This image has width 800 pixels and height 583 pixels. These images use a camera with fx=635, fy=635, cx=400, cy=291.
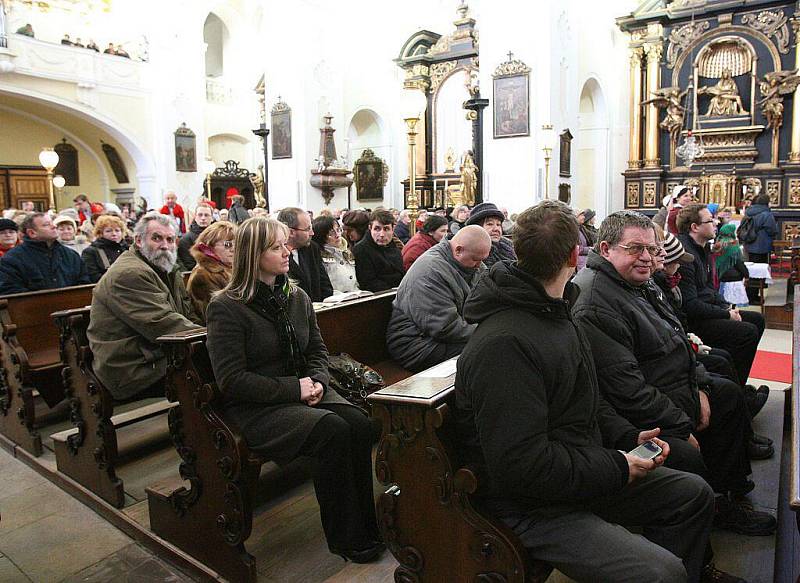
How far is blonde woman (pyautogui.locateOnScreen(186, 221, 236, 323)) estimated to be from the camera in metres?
3.54

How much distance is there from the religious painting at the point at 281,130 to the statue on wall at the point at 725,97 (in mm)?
9388

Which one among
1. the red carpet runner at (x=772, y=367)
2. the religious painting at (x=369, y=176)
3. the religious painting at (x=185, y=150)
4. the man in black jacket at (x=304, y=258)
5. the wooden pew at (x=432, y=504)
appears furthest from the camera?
the religious painting at (x=369, y=176)

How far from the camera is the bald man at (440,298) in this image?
11.9 ft

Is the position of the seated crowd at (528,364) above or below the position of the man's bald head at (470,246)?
below

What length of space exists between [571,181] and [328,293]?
9.37 metres

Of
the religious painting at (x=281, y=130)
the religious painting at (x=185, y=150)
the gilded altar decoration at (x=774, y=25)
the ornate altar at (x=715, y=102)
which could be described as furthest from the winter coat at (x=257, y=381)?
the religious painting at (x=185, y=150)

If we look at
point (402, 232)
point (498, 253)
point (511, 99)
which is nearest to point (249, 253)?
point (498, 253)

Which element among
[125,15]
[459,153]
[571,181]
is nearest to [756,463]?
[571,181]

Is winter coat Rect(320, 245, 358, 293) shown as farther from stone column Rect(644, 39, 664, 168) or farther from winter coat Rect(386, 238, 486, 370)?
stone column Rect(644, 39, 664, 168)

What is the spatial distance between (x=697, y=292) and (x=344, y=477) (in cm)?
304

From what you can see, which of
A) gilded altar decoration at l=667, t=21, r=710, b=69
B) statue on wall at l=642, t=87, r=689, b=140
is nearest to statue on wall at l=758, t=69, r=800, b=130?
statue on wall at l=642, t=87, r=689, b=140

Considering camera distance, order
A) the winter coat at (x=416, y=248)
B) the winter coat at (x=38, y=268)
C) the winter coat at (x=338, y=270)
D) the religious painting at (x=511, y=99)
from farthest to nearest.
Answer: the religious painting at (x=511, y=99) → the winter coat at (x=416, y=248) → the winter coat at (x=338, y=270) → the winter coat at (x=38, y=268)

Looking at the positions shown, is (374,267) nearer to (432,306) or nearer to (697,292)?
(432,306)

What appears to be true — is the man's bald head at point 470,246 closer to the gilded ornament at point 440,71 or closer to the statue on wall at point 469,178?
the statue on wall at point 469,178
